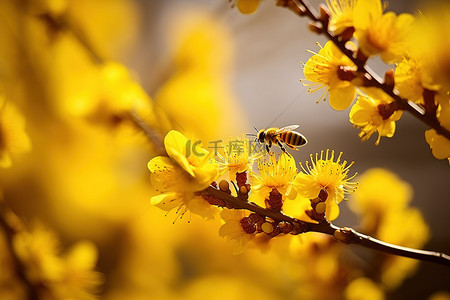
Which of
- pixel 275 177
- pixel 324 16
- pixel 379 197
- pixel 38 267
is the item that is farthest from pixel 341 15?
pixel 38 267

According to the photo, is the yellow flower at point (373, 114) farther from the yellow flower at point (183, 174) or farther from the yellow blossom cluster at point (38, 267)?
the yellow blossom cluster at point (38, 267)

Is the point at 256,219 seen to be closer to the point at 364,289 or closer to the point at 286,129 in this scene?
the point at 286,129

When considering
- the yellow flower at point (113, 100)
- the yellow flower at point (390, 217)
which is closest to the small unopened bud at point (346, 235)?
the yellow flower at point (390, 217)

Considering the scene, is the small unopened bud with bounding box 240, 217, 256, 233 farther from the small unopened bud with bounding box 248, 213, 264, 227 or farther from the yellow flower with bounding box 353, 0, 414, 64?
the yellow flower with bounding box 353, 0, 414, 64

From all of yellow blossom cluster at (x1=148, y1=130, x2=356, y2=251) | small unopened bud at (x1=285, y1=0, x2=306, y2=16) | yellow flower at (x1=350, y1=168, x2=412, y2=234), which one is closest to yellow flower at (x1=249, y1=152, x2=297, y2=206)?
yellow blossom cluster at (x1=148, y1=130, x2=356, y2=251)

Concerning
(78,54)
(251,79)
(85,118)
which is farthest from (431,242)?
(78,54)

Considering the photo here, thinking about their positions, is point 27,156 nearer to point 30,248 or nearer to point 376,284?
point 30,248
